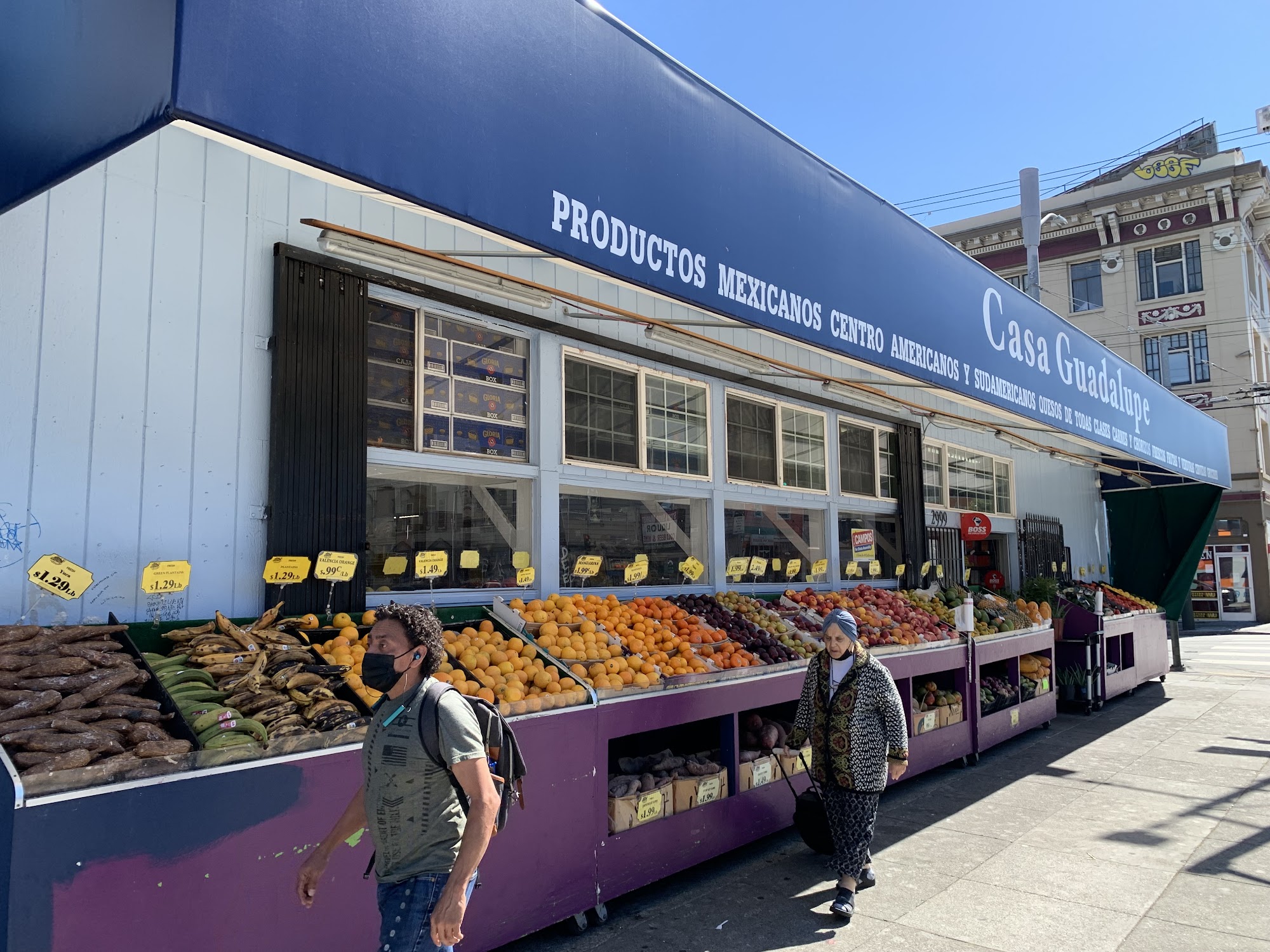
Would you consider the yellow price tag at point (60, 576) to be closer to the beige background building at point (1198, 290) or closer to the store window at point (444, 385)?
the store window at point (444, 385)

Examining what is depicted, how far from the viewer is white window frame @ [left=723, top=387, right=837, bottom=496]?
8.63 metres

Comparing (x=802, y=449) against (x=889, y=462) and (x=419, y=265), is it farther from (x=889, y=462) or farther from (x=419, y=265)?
(x=419, y=265)

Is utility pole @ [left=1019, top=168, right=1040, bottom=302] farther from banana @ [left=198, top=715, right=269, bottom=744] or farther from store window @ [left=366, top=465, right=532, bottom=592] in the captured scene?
banana @ [left=198, top=715, right=269, bottom=744]

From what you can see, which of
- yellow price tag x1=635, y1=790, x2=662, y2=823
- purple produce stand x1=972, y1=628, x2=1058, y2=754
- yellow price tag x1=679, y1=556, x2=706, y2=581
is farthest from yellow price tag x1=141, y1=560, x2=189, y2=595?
purple produce stand x1=972, y1=628, x2=1058, y2=754

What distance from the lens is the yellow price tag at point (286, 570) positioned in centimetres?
487

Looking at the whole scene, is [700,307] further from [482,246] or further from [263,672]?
[263,672]

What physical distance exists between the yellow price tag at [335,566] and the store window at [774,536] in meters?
4.19

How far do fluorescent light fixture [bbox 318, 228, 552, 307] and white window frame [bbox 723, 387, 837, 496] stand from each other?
A: 3324mm

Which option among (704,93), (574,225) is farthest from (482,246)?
(574,225)

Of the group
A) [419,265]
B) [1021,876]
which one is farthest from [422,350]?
[1021,876]

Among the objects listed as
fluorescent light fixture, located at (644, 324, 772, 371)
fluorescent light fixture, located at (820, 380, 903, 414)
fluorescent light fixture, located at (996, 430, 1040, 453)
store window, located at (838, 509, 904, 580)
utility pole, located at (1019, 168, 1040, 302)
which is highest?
utility pole, located at (1019, 168, 1040, 302)

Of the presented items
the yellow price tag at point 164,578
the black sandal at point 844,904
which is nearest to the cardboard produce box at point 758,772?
the black sandal at point 844,904

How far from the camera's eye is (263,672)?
4.23 meters

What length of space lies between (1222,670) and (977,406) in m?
12.1
